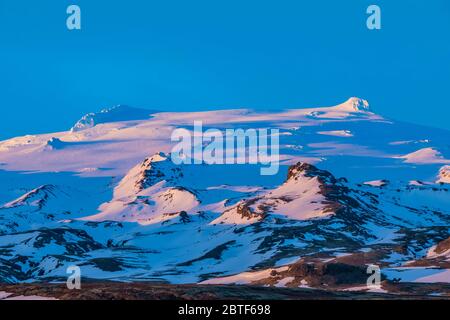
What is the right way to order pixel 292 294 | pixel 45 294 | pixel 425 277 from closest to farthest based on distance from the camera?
pixel 45 294 → pixel 292 294 → pixel 425 277

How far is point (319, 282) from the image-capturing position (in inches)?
7854

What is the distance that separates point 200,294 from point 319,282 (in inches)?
4340
